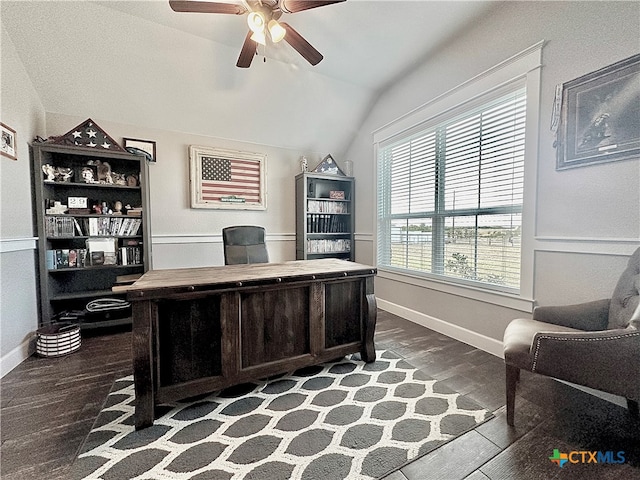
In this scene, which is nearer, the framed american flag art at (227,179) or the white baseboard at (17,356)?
the white baseboard at (17,356)

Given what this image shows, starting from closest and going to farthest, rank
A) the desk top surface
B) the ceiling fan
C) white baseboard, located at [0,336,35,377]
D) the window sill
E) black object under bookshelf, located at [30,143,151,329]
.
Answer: the desk top surface, the ceiling fan, white baseboard, located at [0,336,35,377], the window sill, black object under bookshelf, located at [30,143,151,329]

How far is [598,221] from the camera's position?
1.71m

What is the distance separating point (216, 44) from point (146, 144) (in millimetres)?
1415

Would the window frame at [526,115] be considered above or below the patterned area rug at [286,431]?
above

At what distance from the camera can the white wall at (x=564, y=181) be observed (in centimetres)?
162

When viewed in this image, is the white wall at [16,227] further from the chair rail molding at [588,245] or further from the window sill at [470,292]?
the chair rail molding at [588,245]

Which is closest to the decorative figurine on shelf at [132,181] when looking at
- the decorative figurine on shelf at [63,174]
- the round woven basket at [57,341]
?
the decorative figurine on shelf at [63,174]

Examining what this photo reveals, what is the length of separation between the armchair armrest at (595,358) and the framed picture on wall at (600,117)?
44.6 inches

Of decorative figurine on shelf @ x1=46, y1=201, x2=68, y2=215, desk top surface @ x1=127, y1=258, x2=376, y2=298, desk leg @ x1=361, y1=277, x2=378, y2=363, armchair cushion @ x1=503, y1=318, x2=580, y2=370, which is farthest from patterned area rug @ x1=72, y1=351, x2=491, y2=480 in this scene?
decorative figurine on shelf @ x1=46, y1=201, x2=68, y2=215

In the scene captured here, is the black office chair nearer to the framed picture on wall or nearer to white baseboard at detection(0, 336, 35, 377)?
white baseboard at detection(0, 336, 35, 377)

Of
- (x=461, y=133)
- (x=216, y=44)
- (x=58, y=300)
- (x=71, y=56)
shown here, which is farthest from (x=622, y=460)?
(x=71, y=56)

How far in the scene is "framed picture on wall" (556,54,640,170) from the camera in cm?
157

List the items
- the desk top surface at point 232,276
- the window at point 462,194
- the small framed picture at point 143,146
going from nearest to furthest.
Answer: the desk top surface at point 232,276 < the window at point 462,194 < the small framed picture at point 143,146

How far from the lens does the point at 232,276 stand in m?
1.78
